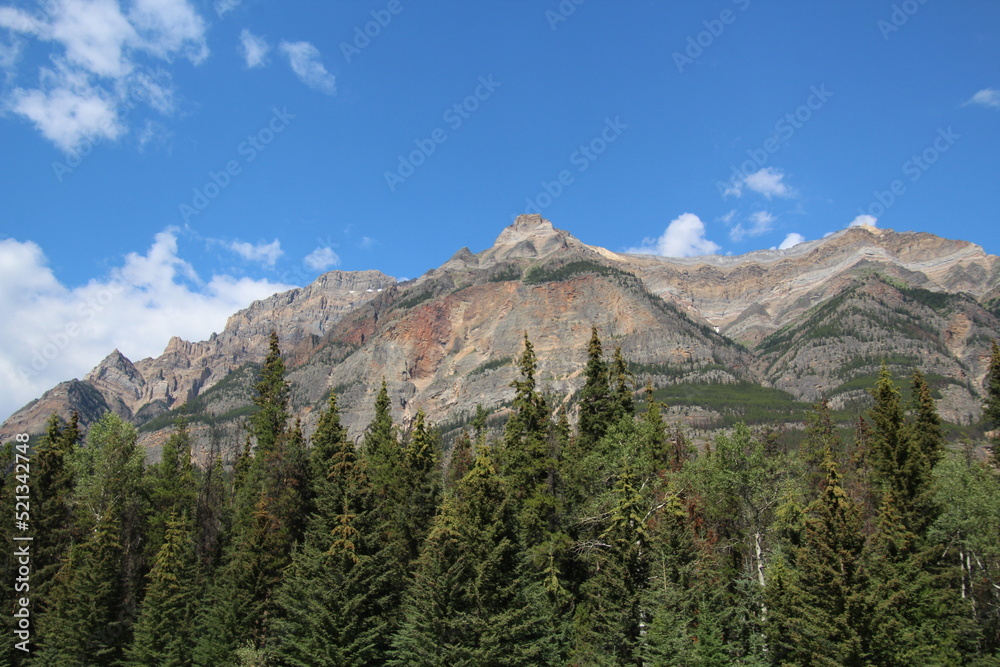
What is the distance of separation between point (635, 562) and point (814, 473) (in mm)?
25501

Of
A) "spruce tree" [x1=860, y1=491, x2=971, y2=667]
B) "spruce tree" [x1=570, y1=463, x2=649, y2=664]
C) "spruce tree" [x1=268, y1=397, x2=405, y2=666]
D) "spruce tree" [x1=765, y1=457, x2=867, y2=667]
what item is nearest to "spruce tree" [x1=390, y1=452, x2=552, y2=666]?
"spruce tree" [x1=268, y1=397, x2=405, y2=666]

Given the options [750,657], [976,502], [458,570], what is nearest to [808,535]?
[750,657]

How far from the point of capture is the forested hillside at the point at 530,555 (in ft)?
94.1

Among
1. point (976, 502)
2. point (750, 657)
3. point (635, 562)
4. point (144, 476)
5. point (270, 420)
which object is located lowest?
point (750, 657)

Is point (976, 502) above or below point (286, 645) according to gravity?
above

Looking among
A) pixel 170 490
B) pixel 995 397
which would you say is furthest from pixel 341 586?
pixel 995 397

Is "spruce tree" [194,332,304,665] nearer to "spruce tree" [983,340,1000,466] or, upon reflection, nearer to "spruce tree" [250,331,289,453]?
"spruce tree" [250,331,289,453]

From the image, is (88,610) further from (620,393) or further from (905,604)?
(905,604)

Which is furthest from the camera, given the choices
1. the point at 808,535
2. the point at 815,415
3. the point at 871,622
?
the point at 815,415

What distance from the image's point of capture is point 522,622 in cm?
2967

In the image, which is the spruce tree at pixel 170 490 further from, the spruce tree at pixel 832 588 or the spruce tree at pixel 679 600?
the spruce tree at pixel 832 588

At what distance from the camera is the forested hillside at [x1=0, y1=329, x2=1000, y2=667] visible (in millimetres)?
28688

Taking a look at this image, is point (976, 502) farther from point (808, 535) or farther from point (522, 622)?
point (522, 622)

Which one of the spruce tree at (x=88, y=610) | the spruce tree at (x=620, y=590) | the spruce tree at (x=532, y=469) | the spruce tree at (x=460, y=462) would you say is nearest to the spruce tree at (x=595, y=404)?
the spruce tree at (x=532, y=469)
